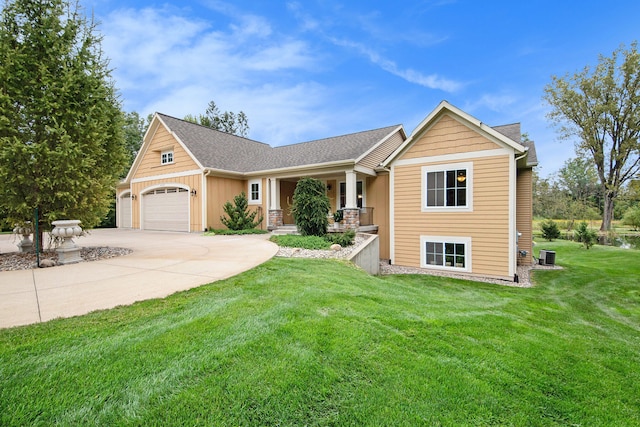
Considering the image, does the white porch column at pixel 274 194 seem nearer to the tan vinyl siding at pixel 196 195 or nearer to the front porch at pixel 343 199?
the front porch at pixel 343 199

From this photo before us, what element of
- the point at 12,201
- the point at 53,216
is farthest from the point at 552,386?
the point at 12,201

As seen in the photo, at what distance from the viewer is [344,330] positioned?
291cm

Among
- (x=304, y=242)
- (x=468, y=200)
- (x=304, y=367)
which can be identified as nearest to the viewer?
(x=304, y=367)

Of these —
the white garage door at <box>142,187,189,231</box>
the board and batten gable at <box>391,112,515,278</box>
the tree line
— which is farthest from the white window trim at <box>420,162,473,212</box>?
the white garage door at <box>142,187,189,231</box>

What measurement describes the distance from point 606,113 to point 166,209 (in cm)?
2792

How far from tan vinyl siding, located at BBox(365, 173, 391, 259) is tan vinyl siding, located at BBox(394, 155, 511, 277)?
161cm

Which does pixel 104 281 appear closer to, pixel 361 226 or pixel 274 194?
pixel 361 226

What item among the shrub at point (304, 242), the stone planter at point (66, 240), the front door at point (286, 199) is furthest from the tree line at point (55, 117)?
the front door at point (286, 199)

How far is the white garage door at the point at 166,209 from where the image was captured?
579 inches

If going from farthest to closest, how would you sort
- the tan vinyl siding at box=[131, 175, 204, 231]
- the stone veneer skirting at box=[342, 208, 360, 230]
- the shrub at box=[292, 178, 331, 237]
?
1. the tan vinyl siding at box=[131, 175, 204, 231]
2. the stone veneer skirting at box=[342, 208, 360, 230]
3. the shrub at box=[292, 178, 331, 237]

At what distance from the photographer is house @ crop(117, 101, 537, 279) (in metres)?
8.95

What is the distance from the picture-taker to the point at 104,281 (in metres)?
4.63

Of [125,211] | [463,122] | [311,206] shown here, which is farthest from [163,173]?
[463,122]

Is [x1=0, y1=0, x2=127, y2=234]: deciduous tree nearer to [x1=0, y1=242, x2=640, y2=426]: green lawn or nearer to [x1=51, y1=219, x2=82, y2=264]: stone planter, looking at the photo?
[x1=51, y1=219, x2=82, y2=264]: stone planter
